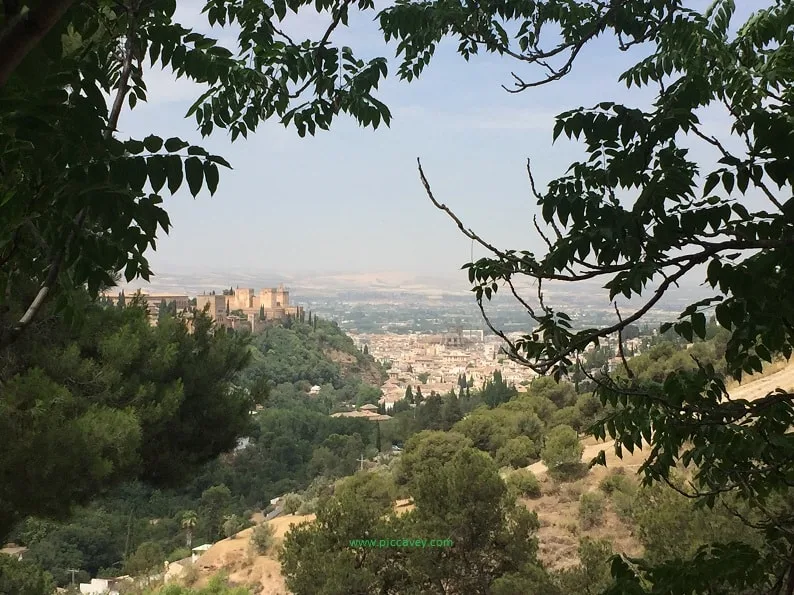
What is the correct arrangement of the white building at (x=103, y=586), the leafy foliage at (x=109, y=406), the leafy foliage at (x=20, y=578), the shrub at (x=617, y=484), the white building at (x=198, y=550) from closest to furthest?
the leafy foliage at (x=109, y=406), the leafy foliage at (x=20, y=578), the shrub at (x=617, y=484), the white building at (x=103, y=586), the white building at (x=198, y=550)

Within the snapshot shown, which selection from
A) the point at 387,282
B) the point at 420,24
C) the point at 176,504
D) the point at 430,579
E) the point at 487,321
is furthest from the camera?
the point at 387,282

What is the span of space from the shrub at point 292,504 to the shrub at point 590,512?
113 inches

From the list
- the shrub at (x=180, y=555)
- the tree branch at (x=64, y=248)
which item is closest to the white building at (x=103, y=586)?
the shrub at (x=180, y=555)

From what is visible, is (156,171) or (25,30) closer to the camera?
(25,30)

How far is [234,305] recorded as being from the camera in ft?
23.7

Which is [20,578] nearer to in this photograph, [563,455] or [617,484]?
[617,484]

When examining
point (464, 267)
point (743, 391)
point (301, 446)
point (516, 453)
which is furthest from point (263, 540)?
point (464, 267)

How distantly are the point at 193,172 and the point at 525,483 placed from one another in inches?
237

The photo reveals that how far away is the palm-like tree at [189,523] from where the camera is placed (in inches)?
232

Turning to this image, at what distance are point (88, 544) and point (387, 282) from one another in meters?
4.34

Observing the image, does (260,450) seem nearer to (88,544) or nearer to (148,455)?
(88,544)

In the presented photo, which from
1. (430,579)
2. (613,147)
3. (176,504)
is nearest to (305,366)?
(176,504)

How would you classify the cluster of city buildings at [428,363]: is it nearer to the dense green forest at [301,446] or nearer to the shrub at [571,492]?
the dense green forest at [301,446]

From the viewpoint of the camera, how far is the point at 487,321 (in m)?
1.06
